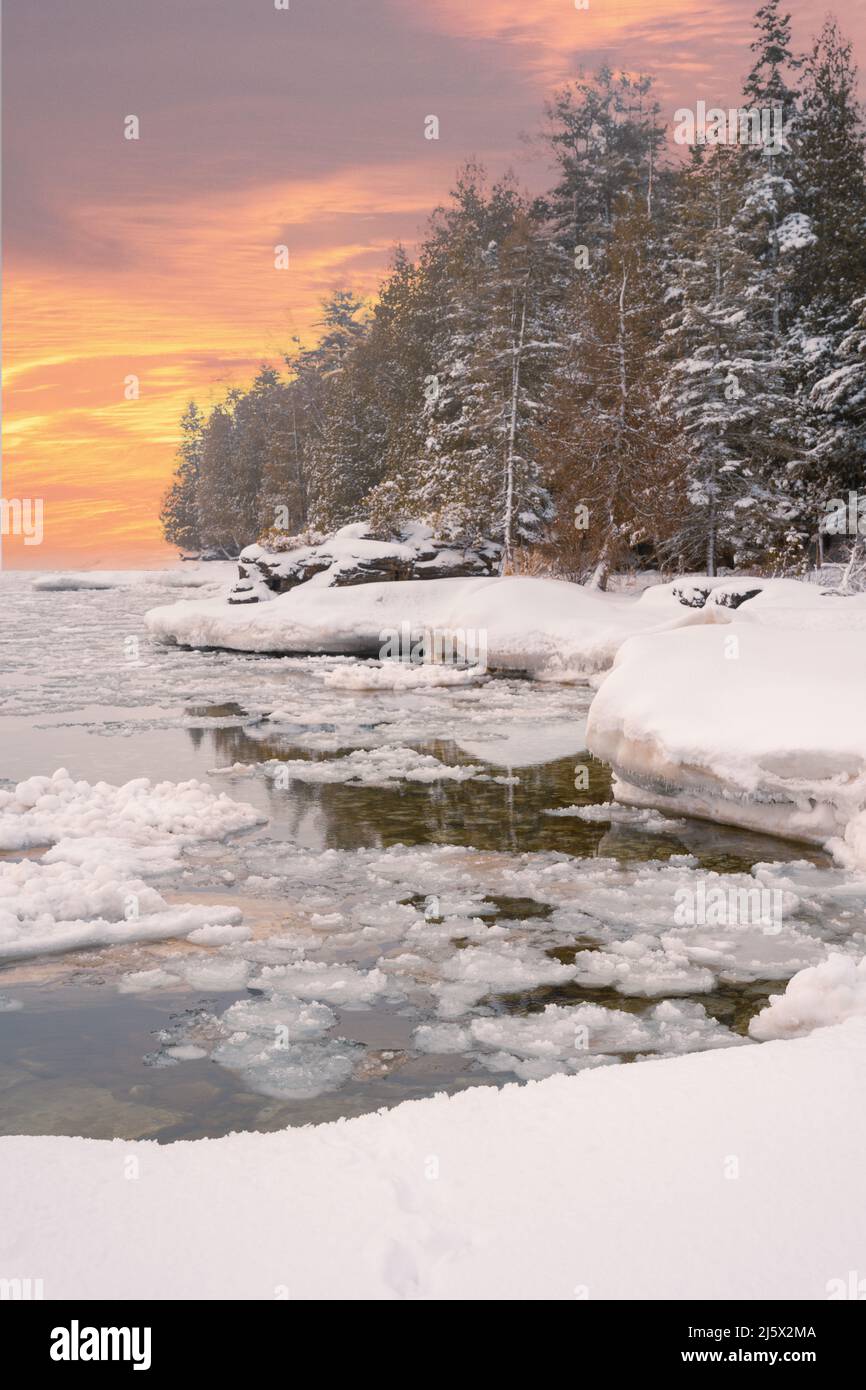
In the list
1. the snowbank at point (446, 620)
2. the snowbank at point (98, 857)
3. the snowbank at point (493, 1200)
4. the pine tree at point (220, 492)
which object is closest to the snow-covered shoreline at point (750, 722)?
the snowbank at point (98, 857)

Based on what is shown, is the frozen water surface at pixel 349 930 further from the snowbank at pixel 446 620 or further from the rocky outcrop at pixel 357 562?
the rocky outcrop at pixel 357 562

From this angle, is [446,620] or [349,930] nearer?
[349,930]

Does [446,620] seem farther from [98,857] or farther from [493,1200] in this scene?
[493,1200]

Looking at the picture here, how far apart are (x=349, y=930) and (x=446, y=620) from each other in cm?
1638

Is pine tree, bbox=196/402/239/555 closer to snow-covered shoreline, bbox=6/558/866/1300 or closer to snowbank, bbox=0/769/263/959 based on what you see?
snowbank, bbox=0/769/263/959

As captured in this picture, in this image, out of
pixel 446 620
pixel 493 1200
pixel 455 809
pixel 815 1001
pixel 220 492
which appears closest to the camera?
pixel 493 1200

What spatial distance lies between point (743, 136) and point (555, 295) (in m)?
7.38

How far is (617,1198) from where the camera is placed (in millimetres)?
3145

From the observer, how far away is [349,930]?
7254 mm

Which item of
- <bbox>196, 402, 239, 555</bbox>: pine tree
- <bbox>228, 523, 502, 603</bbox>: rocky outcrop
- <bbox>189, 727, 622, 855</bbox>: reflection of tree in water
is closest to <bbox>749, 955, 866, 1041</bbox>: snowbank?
<bbox>189, 727, 622, 855</bbox>: reflection of tree in water

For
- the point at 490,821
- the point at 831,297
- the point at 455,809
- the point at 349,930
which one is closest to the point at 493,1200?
the point at 349,930

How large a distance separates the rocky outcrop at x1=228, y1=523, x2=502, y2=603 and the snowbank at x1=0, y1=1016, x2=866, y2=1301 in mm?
24384

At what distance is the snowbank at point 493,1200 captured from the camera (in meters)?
2.81

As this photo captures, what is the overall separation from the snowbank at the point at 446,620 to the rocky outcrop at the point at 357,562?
108 cm
